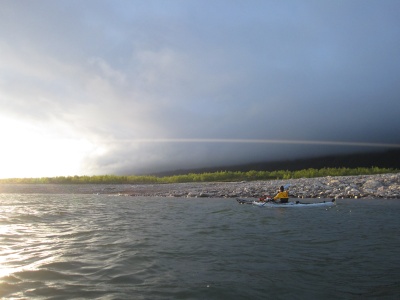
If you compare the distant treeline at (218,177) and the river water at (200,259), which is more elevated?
the distant treeline at (218,177)

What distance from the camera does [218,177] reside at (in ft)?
205

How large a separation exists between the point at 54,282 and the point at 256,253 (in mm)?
5595

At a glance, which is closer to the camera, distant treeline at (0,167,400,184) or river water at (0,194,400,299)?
river water at (0,194,400,299)

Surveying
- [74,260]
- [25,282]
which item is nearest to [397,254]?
[74,260]

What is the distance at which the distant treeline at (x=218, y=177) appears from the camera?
53.5 m

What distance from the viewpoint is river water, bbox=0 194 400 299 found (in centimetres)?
732

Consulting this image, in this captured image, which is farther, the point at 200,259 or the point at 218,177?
the point at 218,177

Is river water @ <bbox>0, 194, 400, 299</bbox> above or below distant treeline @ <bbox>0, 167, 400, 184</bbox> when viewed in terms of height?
below

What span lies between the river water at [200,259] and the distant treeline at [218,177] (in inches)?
1487

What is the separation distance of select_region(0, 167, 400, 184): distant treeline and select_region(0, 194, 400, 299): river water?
124ft

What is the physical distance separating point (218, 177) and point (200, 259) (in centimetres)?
5264

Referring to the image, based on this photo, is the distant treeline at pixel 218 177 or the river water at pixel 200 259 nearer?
the river water at pixel 200 259

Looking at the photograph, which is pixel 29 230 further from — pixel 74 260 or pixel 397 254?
pixel 397 254

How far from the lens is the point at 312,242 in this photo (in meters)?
12.4
